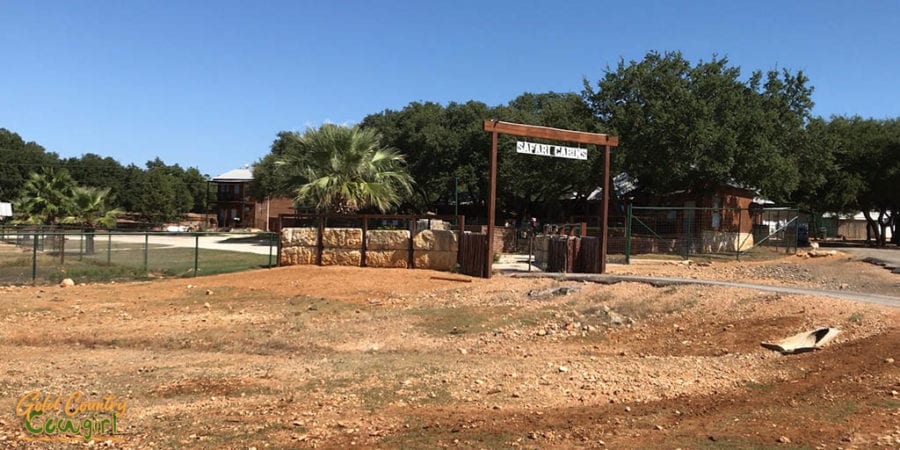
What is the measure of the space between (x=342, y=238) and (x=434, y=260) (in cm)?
335

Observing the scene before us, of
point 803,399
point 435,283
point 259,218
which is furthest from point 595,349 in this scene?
point 259,218

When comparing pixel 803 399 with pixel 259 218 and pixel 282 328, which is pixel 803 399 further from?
pixel 259 218

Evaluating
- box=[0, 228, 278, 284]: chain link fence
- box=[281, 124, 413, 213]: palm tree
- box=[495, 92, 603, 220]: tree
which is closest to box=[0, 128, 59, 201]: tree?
box=[0, 228, 278, 284]: chain link fence

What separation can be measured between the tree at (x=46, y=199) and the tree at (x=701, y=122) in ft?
94.0

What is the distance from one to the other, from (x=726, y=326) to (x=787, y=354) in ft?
6.82

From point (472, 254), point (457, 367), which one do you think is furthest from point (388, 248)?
point (457, 367)

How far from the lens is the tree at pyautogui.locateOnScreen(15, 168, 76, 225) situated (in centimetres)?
3241

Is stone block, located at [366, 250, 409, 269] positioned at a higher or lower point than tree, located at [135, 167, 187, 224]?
lower

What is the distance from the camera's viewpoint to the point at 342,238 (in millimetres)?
20297

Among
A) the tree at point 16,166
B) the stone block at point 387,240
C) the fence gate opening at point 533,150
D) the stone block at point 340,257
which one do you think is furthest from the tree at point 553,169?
the tree at point 16,166

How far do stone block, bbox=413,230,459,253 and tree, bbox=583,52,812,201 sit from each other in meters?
12.5

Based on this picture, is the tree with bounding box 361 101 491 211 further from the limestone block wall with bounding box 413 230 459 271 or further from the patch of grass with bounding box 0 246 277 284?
the limestone block wall with bounding box 413 230 459 271

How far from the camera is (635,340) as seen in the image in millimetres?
10422
